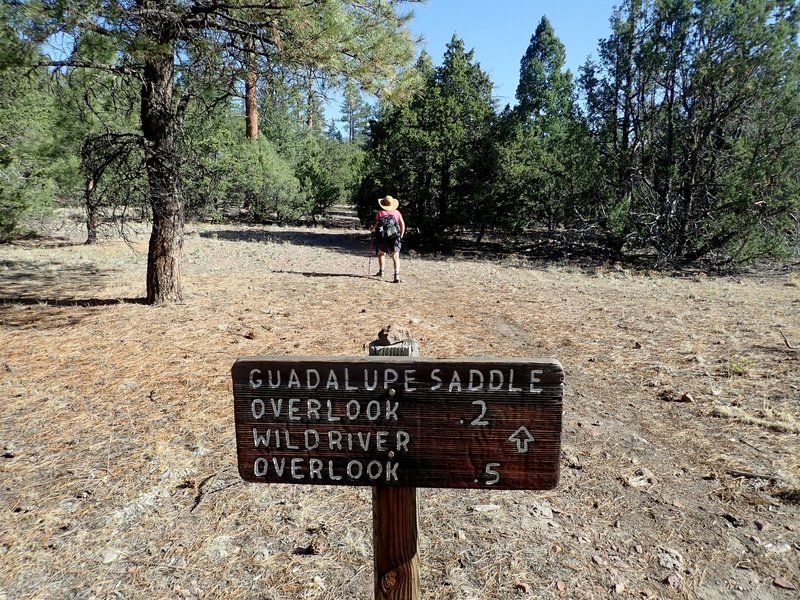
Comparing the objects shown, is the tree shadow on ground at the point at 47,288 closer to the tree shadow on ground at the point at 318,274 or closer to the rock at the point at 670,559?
the tree shadow on ground at the point at 318,274

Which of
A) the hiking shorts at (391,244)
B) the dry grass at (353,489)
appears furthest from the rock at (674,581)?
the hiking shorts at (391,244)

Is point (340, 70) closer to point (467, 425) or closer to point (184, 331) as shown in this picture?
point (184, 331)

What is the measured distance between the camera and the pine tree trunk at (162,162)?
19.2 ft

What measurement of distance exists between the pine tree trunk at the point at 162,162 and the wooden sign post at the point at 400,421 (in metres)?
5.09

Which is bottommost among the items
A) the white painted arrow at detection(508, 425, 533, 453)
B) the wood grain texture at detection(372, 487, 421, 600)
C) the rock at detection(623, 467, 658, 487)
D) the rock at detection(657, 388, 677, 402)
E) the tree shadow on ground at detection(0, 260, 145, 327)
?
the rock at detection(623, 467, 658, 487)

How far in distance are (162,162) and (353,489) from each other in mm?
4611

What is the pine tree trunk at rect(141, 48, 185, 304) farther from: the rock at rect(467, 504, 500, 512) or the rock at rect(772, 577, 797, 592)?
the rock at rect(772, 577, 797, 592)

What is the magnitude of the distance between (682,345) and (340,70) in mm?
4857

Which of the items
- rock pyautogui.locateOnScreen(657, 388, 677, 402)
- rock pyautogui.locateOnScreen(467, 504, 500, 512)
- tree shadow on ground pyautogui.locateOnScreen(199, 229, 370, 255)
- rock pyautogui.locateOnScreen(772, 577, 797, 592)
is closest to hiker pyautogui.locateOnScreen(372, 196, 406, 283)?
tree shadow on ground pyautogui.locateOnScreen(199, 229, 370, 255)

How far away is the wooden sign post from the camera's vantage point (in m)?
1.48

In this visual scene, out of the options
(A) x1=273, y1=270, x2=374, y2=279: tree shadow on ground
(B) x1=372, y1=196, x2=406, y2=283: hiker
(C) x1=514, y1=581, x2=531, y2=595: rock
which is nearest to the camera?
(C) x1=514, y1=581, x2=531, y2=595: rock

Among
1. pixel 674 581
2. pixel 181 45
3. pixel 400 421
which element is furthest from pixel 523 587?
pixel 181 45

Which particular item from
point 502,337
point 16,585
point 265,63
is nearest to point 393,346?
point 16,585

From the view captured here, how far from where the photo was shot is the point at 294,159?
26.7 m
